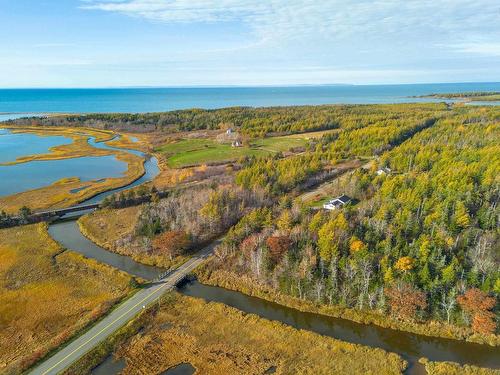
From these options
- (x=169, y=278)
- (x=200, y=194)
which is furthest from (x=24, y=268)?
(x=200, y=194)

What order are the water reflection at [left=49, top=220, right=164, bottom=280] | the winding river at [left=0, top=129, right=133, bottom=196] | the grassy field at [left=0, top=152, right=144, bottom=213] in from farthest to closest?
the winding river at [left=0, top=129, right=133, bottom=196] < the grassy field at [left=0, top=152, right=144, bottom=213] < the water reflection at [left=49, top=220, right=164, bottom=280]

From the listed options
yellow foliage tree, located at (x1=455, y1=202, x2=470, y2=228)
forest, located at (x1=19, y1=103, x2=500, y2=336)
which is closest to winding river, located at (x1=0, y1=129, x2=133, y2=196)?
forest, located at (x1=19, y1=103, x2=500, y2=336)

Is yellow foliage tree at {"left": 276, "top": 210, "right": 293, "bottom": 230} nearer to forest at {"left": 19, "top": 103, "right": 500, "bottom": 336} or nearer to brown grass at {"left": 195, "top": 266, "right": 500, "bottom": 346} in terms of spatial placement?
forest at {"left": 19, "top": 103, "right": 500, "bottom": 336}

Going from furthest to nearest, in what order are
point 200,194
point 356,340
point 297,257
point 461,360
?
point 200,194 → point 297,257 → point 356,340 → point 461,360

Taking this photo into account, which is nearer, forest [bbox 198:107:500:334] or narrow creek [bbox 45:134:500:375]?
narrow creek [bbox 45:134:500:375]

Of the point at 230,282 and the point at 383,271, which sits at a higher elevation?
the point at 383,271

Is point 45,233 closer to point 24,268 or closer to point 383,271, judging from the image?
point 24,268

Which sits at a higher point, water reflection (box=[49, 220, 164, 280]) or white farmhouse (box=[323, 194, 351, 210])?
white farmhouse (box=[323, 194, 351, 210])
